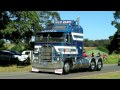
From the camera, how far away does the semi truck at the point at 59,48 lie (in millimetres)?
27094

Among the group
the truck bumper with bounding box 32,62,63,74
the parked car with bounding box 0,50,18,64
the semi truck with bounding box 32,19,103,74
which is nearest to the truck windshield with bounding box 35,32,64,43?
the semi truck with bounding box 32,19,103,74

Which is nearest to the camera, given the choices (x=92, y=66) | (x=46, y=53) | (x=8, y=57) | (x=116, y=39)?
(x=46, y=53)

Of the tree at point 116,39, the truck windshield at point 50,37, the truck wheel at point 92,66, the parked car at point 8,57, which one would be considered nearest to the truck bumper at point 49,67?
the truck windshield at point 50,37

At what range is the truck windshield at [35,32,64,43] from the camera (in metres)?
27.1

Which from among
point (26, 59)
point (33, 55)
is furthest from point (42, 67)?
point (26, 59)

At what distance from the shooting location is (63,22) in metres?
28.4

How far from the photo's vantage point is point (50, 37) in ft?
90.5

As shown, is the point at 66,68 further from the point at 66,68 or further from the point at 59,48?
the point at 59,48

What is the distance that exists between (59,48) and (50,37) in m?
1.17

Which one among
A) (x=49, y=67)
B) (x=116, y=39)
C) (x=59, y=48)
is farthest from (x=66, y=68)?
(x=116, y=39)

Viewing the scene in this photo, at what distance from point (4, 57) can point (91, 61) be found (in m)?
15.6

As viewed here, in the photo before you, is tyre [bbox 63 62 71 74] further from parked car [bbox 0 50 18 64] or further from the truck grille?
parked car [bbox 0 50 18 64]
